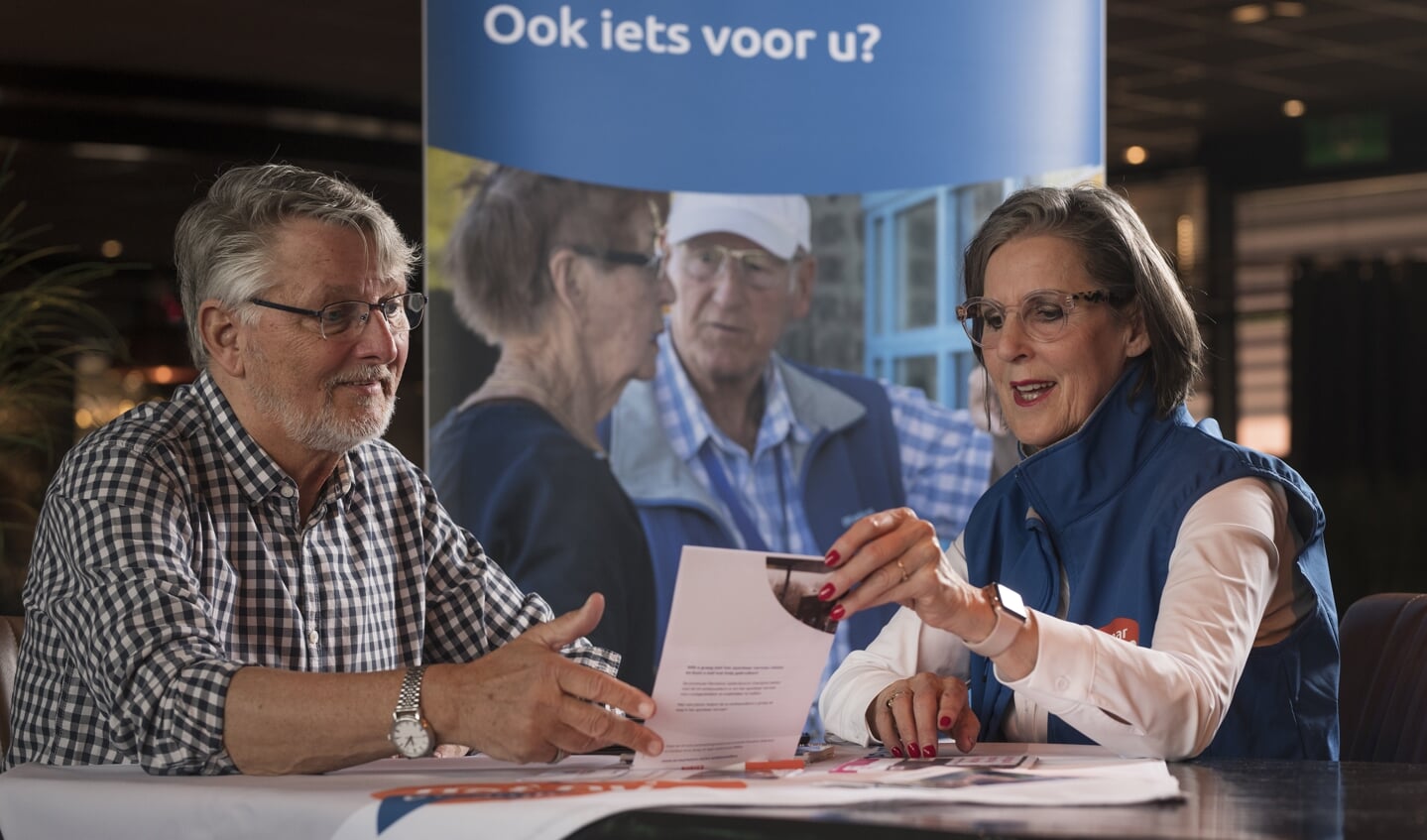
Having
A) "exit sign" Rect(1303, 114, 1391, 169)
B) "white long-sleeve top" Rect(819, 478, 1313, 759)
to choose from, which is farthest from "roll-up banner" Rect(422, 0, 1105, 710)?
"exit sign" Rect(1303, 114, 1391, 169)

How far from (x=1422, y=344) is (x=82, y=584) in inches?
362

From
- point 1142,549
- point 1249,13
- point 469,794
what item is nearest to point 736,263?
point 1142,549

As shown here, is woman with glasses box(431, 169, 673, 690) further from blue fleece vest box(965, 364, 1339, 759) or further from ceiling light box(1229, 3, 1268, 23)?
ceiling light box(1229, 3, 1268, 23)

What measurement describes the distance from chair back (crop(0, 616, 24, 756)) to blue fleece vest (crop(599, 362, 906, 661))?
130 centimetres

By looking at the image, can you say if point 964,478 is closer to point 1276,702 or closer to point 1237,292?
point 1276,702

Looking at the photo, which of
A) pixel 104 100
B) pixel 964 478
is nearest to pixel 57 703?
pixel 964 478

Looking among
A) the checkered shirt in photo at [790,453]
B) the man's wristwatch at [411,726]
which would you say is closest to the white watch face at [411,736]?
the man's wristwatch at [411,726]

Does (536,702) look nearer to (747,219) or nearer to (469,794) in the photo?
(469,794)

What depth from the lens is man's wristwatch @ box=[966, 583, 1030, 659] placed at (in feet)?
5.43

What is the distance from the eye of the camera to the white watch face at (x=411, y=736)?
1577 millimetres

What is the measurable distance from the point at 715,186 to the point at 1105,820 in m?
2.22

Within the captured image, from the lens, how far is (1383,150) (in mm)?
9562

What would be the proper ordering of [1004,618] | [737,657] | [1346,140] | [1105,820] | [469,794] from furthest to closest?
1. [1346,140]
2. [1004,618]
3. [737,657]
4. [469,794]
5. [1105,820]

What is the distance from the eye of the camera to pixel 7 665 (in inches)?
87.2
